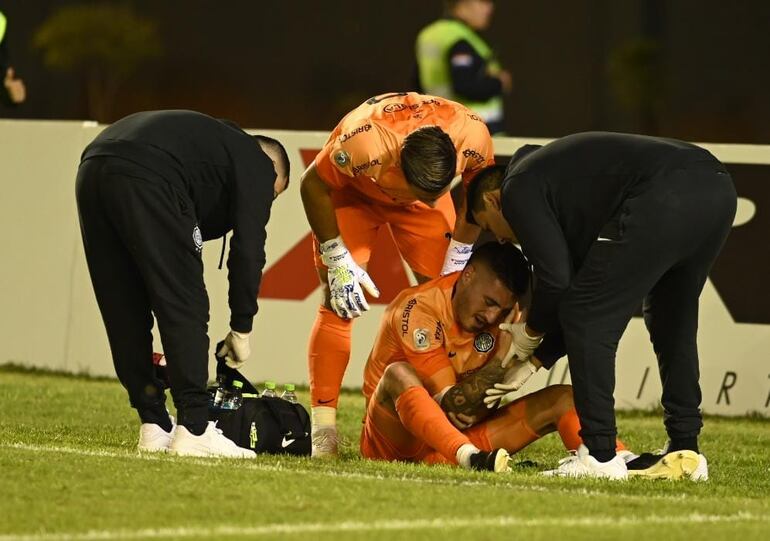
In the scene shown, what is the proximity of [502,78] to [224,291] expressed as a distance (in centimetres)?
273

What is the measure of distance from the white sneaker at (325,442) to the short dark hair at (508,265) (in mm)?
960

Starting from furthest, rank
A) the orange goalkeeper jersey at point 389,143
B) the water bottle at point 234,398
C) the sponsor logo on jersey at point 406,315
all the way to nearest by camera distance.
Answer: the water bottle at point 234,398 → the orange goalkeeper jersey at point 389,143 → the sponsor logo on jersey at point 406,315

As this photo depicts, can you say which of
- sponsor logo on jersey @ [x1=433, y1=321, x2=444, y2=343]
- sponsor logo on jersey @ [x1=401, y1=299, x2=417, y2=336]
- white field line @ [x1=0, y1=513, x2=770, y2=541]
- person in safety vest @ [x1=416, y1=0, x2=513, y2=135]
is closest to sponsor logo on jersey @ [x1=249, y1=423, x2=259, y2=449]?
sponsor logo on jersey @ [x1=401, y1=299, x2=417, y2=336]

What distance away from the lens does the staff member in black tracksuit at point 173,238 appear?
267 inches

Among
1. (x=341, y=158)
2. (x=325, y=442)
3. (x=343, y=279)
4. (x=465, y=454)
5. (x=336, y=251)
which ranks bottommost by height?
(x=325, y=442)

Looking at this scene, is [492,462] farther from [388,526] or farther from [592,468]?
[388,526]

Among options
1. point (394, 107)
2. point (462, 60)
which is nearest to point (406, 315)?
point (394, 107)

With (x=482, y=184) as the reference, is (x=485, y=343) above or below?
below

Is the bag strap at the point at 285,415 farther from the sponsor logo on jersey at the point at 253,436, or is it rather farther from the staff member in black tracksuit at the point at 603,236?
the staff member in black tracksuit at the point at 603,236

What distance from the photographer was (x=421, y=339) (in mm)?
6992

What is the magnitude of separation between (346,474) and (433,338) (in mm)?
781

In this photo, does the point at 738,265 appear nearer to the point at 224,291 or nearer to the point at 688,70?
the point at 224,291

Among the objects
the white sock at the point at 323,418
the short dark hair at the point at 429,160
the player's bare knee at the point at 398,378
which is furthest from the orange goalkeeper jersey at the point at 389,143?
the white sock at the point at 323,418

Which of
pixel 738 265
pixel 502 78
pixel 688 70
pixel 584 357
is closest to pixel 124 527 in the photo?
pixel 584 357
